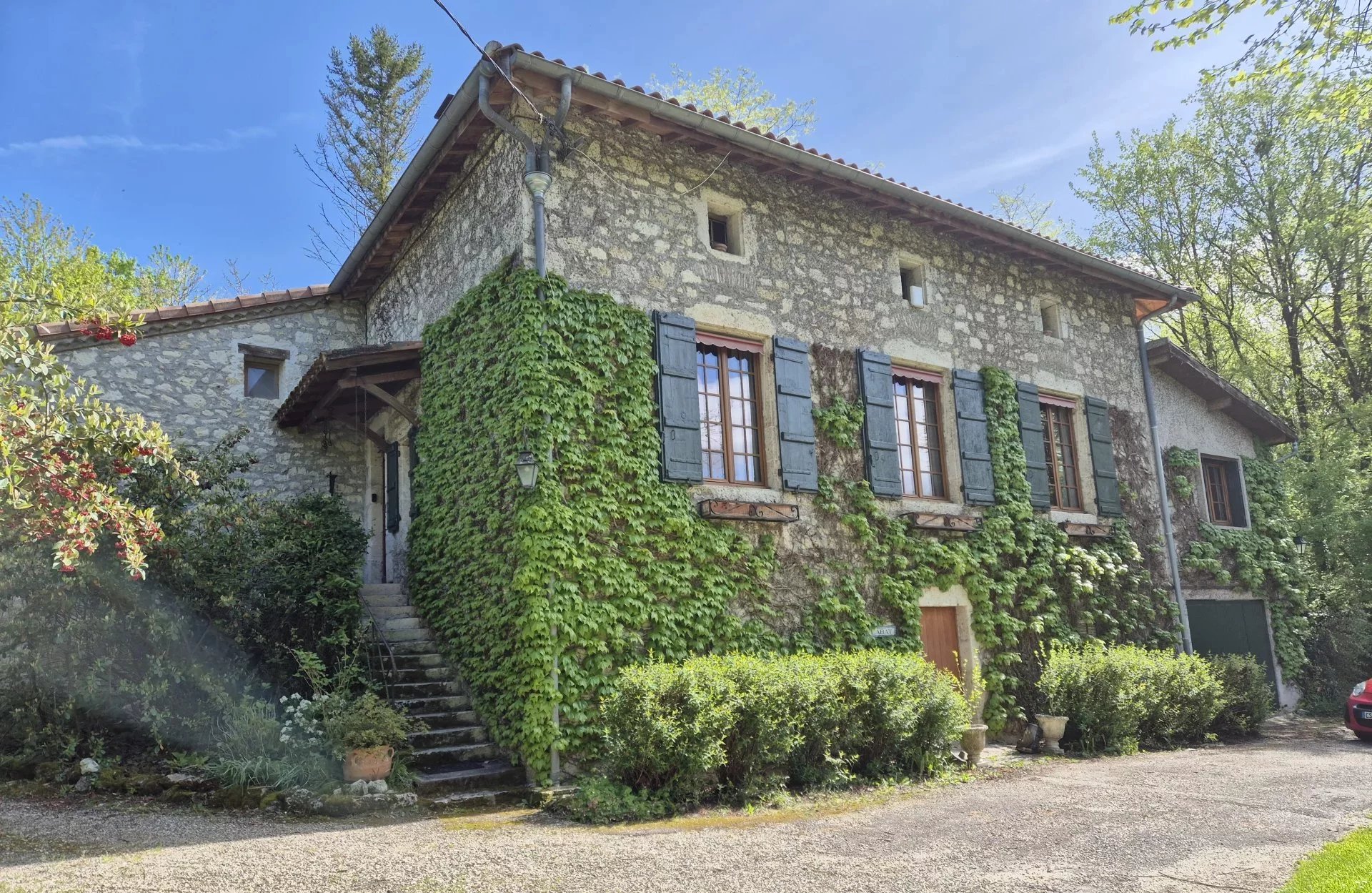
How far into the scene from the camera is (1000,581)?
33.1ft

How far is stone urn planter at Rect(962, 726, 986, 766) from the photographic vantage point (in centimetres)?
816

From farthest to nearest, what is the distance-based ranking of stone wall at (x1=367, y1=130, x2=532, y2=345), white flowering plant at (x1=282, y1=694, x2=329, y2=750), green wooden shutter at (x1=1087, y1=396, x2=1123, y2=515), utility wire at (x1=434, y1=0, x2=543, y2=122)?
1. green wooden shutter at (x1=1087, y1=396, x2=1123, y2=515)
2. stone wall at (x1=367, y1=130, x2=532, y2=345)
3. white flowering plant at (x1=282, y1=694, x2=329, y2=750)
4. utility wire at (x1=434, y1=0, x2=543, y2=122)

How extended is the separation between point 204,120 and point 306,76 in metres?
7.61

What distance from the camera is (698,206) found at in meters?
8.65

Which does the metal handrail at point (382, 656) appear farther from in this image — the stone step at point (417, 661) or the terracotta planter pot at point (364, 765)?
the terracotta planter pot at point (364, 765)

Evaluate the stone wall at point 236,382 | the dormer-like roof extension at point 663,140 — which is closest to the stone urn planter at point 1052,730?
the dormer-like roof extension at point 663,140

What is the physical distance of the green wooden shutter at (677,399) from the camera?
7.91 meters

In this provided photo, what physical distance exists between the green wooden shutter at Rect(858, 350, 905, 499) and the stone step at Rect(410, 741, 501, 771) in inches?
167

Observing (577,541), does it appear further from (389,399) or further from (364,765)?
(389,399)

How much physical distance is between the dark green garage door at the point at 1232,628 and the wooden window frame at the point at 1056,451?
272 cm

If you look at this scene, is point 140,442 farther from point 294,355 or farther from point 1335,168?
point 1335,168

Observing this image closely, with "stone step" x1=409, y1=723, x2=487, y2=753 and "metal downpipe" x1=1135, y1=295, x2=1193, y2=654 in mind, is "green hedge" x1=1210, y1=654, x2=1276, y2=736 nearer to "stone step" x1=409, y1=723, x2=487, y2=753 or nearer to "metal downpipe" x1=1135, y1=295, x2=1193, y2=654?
"metal downpipe" x1=1135, y1=295, x2=1193, y2=654

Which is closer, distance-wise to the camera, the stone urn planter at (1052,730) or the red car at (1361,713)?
the stone urn planter at (1052,730)

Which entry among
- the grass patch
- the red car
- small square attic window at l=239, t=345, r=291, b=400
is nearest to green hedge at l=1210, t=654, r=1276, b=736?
the red car
